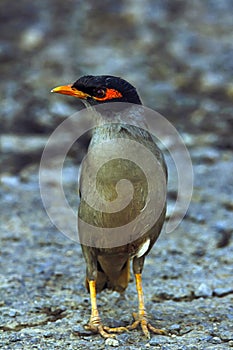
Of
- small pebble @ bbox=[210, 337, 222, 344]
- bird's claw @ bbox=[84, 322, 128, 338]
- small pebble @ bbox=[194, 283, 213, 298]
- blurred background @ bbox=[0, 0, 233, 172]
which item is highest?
blurred background @ bbox=[0, 0, 233, 172]

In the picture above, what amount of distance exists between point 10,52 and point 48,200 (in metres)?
4.17

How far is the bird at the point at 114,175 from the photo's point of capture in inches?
177

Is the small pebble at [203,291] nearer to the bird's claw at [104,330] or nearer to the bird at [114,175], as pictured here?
the bird at [114,175]

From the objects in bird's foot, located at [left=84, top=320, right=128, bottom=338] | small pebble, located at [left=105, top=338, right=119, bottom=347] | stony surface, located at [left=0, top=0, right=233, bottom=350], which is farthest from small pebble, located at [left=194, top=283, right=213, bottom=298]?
small pebble, located at [left=105, top=338, right=119, bottom=347]

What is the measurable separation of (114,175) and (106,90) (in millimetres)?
576

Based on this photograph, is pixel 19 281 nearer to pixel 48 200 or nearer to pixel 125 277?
pixel 125 277

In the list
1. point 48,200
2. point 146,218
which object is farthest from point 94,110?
point 48,200

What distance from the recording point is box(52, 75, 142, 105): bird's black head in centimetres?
459

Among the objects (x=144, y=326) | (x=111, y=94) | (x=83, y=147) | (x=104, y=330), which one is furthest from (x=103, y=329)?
(x=83, y=147)

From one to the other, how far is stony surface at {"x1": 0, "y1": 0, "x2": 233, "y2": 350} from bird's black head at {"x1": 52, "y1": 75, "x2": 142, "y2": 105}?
160cm

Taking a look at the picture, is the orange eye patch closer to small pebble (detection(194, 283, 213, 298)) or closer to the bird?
the bird

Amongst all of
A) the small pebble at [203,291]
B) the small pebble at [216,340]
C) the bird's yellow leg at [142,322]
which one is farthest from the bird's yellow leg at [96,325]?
the small pebble at [203,291]

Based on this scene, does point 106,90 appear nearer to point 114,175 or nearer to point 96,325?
point 114,175

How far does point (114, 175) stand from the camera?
175 inches
